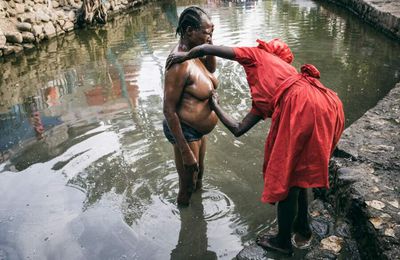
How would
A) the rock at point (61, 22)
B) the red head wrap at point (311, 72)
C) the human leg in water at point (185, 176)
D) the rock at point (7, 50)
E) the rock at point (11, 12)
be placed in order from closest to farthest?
1. the red head wrap at point (311, 72)
2. the human leg in water at point (185, 176)
3. the rock at point (7, 50)
4. the rock at point (11, 12)
5. the rock at point (61, 22)

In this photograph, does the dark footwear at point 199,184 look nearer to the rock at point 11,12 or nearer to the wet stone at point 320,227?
the wet stone at point 320,227

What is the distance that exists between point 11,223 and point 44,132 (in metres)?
2.03

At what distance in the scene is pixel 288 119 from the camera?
2225 mm

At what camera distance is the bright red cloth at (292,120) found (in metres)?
2.19

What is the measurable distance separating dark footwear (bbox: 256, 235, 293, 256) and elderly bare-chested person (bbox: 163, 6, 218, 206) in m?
0.74

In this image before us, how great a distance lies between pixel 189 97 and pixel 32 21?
1000cm

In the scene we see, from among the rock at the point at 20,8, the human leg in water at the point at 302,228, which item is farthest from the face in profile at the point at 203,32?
the rock at the point at 20,8

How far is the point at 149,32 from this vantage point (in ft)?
39.7

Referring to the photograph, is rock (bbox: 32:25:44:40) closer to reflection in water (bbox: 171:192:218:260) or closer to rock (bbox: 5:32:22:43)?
rock (bbox: 5:32:22:43)

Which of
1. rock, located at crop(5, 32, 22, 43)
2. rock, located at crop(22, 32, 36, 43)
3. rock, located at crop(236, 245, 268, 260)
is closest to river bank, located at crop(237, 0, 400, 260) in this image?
rock, located at crop(236, 245, 268, 260)

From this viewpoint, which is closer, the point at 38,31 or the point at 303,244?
the point at 303,244

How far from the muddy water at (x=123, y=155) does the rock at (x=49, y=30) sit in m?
2.02

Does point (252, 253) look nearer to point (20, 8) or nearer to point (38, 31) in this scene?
point (38, 31)

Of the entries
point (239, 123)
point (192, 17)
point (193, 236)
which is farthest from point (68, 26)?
point (239, 123)
